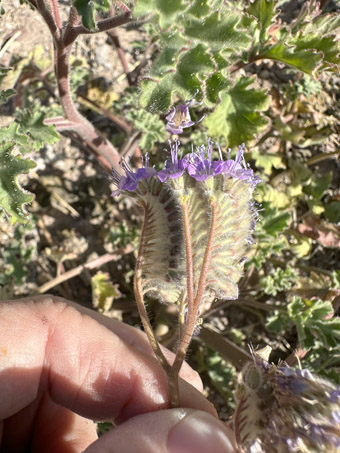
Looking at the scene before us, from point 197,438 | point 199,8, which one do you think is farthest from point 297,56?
point 197,438

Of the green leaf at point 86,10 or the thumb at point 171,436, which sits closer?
the thumb at point 171,436

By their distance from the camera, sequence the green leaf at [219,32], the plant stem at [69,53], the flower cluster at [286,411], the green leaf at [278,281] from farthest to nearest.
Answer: the green leaf at [278,281] < the plant stem at [69,53] < the green leaf at [219,32] < the flower cluster at [286,411]

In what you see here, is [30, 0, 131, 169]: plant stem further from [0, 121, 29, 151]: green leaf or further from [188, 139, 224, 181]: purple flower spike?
[188, 139, 224, 181]: purple flower spike

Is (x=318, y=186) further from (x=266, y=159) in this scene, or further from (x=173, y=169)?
(x=173, y=169)

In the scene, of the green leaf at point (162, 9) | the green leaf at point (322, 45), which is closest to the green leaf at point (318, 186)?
the green leaf at point (322, 45)

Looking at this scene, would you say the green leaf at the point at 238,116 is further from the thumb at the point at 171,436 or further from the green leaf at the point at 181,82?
the thumb at the point at 171,436

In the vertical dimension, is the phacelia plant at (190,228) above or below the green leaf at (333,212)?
above

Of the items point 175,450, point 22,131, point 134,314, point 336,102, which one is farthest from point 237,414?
point 336,102
